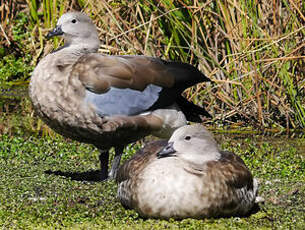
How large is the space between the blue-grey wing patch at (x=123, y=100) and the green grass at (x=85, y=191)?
2.03 feet

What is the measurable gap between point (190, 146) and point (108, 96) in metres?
1.17

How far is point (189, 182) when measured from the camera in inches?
180

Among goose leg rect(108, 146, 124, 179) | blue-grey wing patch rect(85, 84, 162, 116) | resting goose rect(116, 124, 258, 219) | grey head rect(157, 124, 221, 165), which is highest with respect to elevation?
grey head rect(157, 124, 221, 165)

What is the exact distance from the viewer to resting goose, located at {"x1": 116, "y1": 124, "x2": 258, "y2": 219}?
4.57 meters

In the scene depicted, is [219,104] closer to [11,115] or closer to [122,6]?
[122,6]

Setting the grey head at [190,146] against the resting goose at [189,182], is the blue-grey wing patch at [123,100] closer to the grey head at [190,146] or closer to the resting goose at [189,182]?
the resting goose at [189,182]

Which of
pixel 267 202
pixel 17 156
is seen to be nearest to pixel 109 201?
pixel 267 202

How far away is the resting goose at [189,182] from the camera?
4.57 metres

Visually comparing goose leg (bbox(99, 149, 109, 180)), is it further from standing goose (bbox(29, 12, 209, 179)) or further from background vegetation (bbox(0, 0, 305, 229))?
background vegetation (bbox(0, 0, 305, 229))

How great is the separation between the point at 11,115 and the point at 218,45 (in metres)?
2.72

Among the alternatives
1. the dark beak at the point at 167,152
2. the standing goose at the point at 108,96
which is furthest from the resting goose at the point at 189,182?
the standing goose at the point at 108,96

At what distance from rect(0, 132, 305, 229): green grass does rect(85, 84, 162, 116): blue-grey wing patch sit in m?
0.62

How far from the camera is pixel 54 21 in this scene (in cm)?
959

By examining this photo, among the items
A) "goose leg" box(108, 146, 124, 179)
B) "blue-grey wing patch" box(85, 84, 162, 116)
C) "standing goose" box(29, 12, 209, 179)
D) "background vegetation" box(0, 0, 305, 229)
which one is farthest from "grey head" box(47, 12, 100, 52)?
"background vegetation" box(0, 0, 305, 229)
